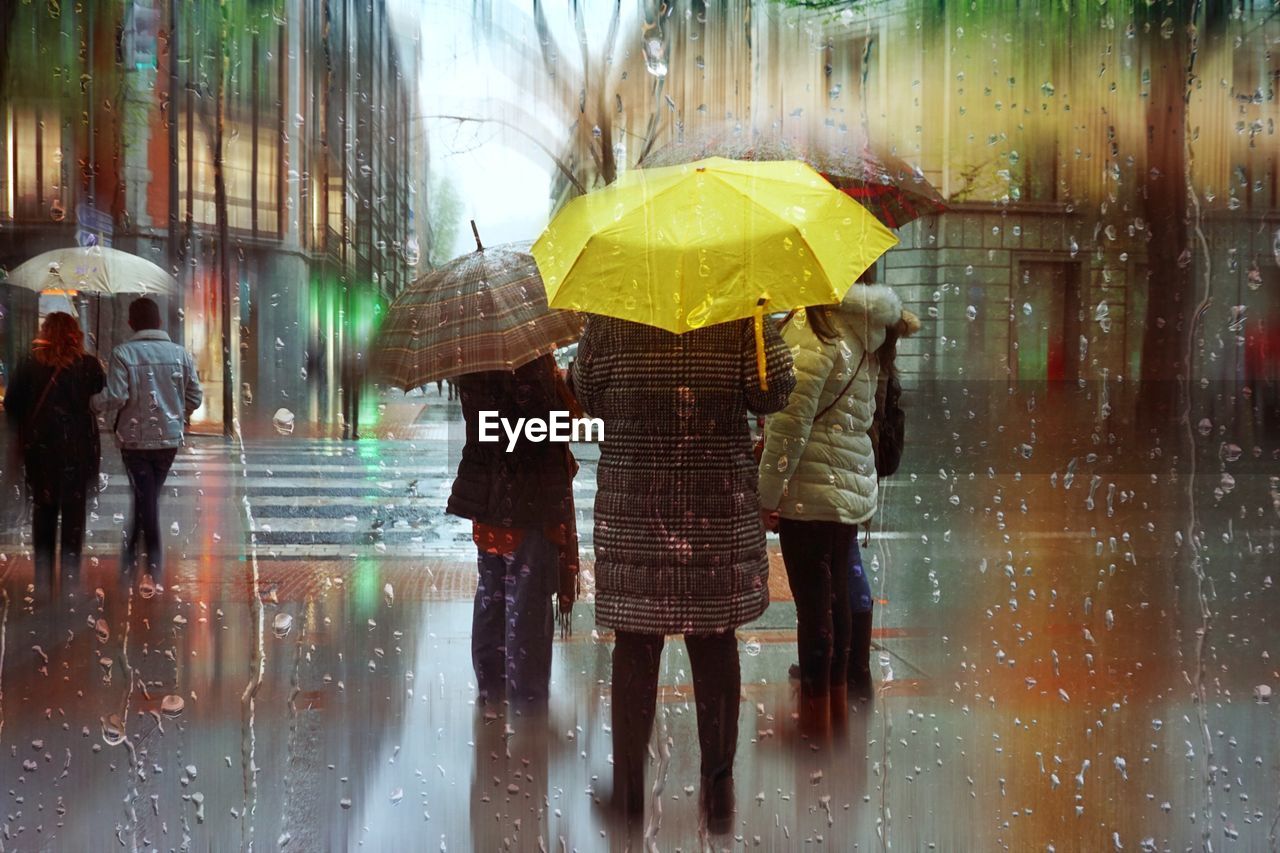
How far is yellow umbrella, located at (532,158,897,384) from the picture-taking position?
9.02 feet

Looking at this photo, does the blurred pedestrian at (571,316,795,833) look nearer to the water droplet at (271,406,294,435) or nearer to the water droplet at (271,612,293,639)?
the water droplet at (271,406,294,435)

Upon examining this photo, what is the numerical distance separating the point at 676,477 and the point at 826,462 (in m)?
0.72

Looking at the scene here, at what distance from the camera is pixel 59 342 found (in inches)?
150

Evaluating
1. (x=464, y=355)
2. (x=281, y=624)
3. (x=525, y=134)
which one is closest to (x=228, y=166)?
(x=525, y=134)

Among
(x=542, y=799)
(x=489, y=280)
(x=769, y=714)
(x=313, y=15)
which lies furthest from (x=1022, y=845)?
(x=313, y=15)

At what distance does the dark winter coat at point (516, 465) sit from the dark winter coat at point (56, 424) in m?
1.38

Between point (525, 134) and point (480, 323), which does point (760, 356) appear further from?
point (525, 134)

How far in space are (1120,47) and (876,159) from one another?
1222mm

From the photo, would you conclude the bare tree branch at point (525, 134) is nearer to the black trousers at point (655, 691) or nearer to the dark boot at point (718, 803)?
the black trousers at point (655, 691)

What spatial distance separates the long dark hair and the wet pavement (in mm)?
398

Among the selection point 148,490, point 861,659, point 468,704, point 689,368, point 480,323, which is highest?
point 480,323

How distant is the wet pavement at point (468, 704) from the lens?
3357 millimetres

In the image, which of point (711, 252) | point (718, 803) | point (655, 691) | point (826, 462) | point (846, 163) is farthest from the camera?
point (846, 163)

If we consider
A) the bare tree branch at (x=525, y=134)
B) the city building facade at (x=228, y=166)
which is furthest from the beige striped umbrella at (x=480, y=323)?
the city building facade at (x=228, y=166)
